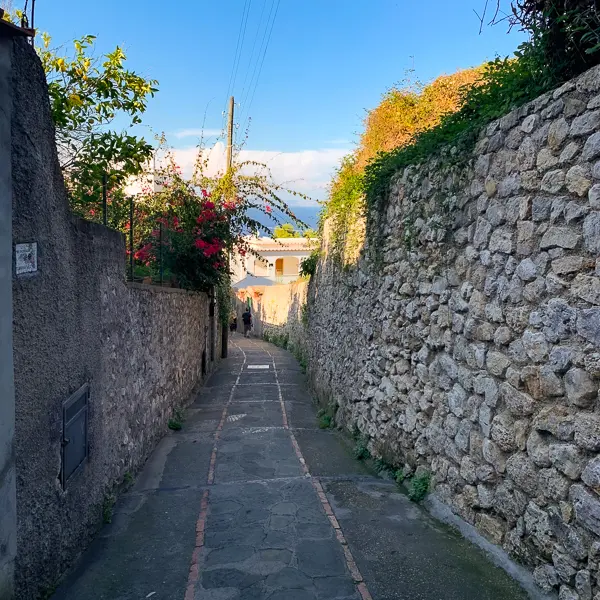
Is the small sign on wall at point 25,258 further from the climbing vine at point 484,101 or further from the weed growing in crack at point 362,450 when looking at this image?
the weed growing in crack at point 362,450

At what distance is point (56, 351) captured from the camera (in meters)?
3.67

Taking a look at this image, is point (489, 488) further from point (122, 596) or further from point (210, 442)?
point (210, 442)

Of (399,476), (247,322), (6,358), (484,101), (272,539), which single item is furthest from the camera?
(247,322)

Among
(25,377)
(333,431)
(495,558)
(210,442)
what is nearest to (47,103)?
(25,377)

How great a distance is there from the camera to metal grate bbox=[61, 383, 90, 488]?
3.80 meters

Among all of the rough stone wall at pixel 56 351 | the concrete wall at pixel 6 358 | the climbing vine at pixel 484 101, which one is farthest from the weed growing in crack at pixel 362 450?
the concrete wall at pixel 6 358

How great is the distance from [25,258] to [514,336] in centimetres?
305

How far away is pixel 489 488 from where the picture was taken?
3.96 m

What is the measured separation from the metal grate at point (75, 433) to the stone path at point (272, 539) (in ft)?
2.35

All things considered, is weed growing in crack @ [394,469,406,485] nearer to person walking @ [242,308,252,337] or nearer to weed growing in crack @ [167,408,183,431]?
weed growing in crack @ [167,408,183,431]

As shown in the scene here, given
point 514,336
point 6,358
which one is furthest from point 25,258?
point 514,336

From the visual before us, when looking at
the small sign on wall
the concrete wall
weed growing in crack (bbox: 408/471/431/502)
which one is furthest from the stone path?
the small sign on wall

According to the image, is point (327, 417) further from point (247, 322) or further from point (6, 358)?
point (247, 322)

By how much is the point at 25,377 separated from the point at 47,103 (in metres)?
1.73
